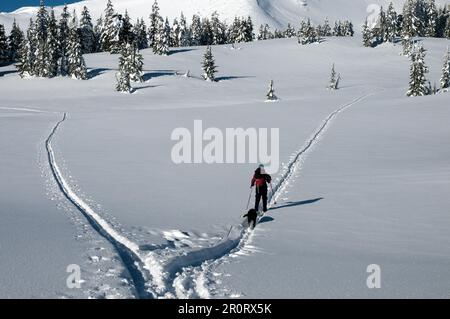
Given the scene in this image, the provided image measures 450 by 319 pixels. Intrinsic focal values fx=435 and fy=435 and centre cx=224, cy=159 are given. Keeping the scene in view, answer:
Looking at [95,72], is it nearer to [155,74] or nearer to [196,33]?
[155,74]

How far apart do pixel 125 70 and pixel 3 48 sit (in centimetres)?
4306

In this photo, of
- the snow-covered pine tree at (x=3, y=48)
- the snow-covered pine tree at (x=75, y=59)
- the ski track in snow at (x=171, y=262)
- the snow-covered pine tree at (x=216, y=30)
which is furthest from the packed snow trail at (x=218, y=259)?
the snow-covered pine tree at (x=216, y=30)

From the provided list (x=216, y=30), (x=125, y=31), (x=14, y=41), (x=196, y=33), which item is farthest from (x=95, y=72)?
(x=216, y=30)

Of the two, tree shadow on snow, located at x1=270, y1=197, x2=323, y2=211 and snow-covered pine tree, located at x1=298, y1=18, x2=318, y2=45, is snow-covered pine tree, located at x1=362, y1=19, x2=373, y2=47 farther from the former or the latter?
tree shadow on snow, located at x1=270, y1=197, x2=323, y2=211

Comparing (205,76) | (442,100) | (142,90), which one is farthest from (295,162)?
(205,76)

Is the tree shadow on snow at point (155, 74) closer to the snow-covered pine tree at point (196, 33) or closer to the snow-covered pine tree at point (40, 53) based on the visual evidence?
the snow-covered pine tree at point (40, 53)

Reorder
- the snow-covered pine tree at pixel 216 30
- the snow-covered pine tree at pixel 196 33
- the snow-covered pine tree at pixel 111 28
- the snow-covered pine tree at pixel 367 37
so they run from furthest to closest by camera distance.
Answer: the snow-covered pine tree at pixel 216 30
the snow-covered pine tree at pixel 196 33
the snow-covered pine tree at pixel 367 37
the snow-covered pine tree at pixel 111 28

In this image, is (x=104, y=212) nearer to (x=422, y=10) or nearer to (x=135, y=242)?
(x=135, y=242)

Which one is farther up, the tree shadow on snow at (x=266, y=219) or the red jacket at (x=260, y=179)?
the red jacket at (x=260, y=179)

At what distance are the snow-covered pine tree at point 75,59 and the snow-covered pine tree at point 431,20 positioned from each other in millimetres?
124697

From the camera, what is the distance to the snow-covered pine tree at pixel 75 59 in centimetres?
6950

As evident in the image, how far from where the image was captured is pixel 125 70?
65.2 m

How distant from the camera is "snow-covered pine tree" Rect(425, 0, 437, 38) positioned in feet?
490

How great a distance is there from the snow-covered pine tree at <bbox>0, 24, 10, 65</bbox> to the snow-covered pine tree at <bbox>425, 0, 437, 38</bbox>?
131 metres
